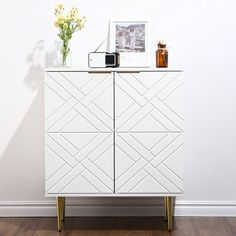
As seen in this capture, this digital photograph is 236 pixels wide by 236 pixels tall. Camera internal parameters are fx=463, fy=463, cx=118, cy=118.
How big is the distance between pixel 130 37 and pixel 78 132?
0.71 m

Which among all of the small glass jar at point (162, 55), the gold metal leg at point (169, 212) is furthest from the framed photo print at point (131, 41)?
the gold metal leg at point (169, 212)

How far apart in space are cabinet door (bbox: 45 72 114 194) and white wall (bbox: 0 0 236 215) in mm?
417

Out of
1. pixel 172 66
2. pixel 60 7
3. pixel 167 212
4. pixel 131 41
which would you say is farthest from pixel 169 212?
pixel 60 7

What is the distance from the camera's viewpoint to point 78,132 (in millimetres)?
2615

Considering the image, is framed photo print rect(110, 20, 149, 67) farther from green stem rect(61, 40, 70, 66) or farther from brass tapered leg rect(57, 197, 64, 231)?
brass tapered leg rect(57, 197, 64, 231)

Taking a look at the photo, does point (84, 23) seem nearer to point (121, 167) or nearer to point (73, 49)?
point (73, 49)

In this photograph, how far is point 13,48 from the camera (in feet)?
9.76

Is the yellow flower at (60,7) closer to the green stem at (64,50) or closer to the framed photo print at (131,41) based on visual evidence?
the green stem at (64,50)

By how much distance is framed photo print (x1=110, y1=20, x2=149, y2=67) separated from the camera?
2.88 m

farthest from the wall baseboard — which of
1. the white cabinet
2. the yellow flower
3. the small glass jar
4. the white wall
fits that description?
the yellow flower

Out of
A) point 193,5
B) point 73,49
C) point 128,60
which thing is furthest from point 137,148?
point 193,5

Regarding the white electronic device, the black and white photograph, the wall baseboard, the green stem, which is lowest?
the wall baseboard

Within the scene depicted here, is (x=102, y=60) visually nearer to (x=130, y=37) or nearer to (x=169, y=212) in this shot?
(x=130, y=37)

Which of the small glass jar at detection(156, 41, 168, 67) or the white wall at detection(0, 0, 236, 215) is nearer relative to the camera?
the small glass jar at detection(156, 41, 168, 67)
